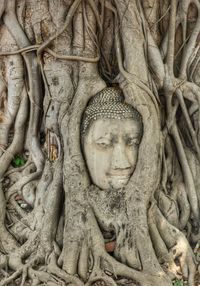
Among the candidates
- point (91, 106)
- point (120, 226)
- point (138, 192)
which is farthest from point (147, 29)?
point (120, 226)

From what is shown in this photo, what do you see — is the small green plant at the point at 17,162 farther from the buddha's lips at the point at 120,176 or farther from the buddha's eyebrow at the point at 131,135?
the buddha's eyebrow at the point at 131,135

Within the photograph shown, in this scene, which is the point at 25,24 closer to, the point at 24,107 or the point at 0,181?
the point at 24,107

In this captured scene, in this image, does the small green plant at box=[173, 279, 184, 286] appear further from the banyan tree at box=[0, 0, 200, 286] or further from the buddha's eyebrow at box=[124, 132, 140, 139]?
the buddha's eyebrow at box=[124, 132, 140, 139]

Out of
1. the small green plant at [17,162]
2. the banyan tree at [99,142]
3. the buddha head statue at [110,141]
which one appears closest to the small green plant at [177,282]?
the banyan tree at [99,142]

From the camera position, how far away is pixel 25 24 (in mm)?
3982

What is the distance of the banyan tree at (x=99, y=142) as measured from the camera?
3365mm

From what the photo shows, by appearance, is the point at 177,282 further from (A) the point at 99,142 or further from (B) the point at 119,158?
(A) the point at 99,142

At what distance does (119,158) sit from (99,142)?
8.2 inches

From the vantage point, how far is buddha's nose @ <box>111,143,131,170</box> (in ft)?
11.5

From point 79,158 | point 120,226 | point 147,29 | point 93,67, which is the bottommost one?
point 120,226

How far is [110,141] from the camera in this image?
352 cm

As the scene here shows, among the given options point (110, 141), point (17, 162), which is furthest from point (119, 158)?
point (17, 162)

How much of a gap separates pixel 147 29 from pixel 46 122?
121 cm

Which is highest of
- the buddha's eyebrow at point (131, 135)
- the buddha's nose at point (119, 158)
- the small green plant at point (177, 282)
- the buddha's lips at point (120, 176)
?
the buddha's eyebrow at point (131, 135)
